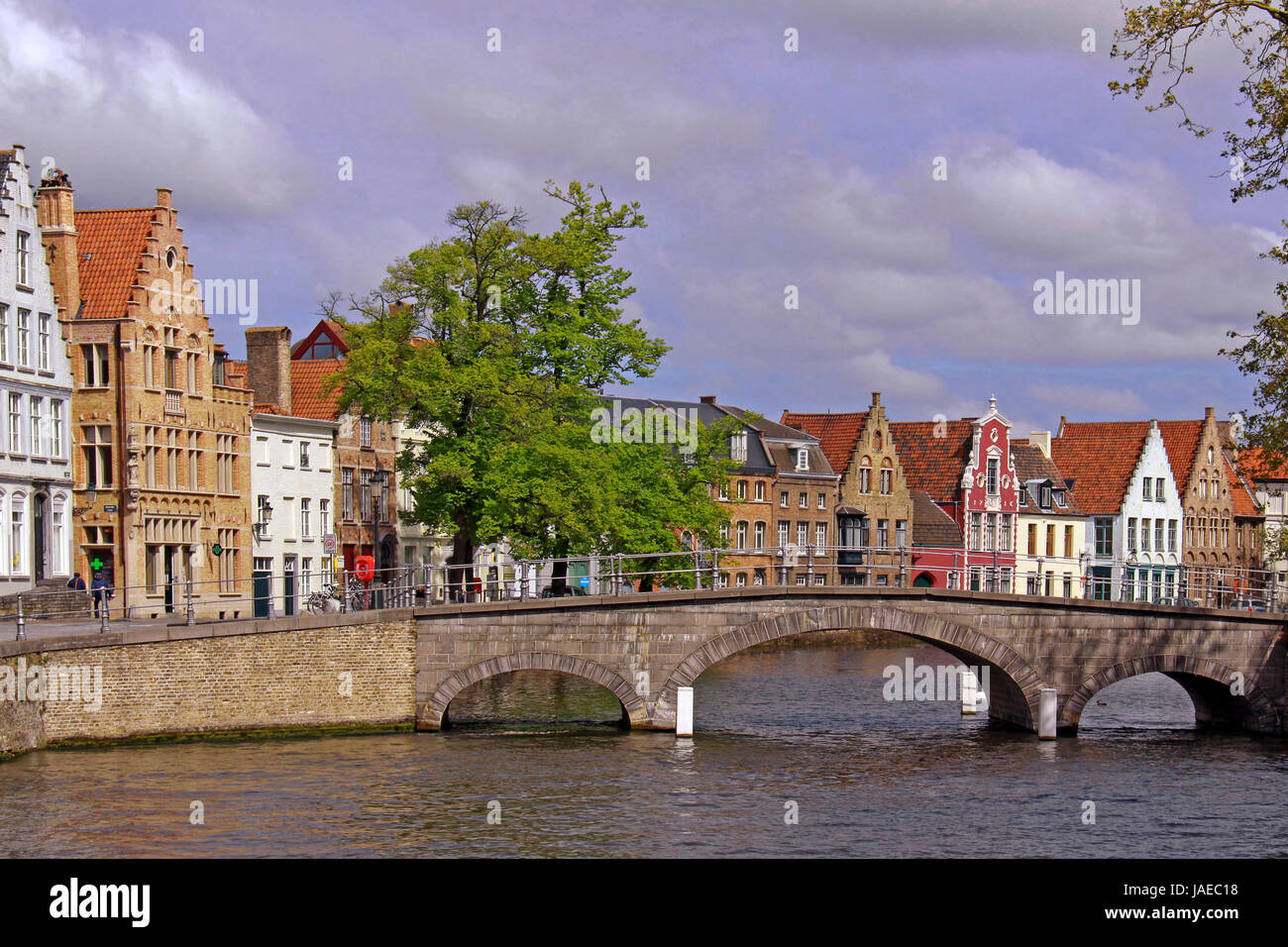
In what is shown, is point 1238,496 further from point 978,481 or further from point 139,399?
point 139,399

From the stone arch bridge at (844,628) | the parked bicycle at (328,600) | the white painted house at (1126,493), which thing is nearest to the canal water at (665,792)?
the stone arch bridge at (844,628)

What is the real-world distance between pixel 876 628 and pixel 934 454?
185 feet

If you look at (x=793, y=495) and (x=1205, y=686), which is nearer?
(x=1205, y=686)

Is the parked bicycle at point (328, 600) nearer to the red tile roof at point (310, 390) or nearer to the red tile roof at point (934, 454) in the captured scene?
the red tile roof at point (310, 390)

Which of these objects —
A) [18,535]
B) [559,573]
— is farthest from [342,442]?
[18,535]

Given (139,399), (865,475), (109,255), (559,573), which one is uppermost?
(109,255)

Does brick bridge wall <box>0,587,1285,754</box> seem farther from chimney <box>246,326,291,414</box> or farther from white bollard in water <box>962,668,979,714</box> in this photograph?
chimney <box>246,326,291,414</box>

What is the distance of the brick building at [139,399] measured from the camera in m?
54.4

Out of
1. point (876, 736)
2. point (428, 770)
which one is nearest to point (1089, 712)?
point (876, 736)

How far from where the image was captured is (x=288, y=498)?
216 ft

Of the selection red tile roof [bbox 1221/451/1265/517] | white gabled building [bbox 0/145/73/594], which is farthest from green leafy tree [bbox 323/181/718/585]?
red tile roof [bbox 1221/451/1265/517]

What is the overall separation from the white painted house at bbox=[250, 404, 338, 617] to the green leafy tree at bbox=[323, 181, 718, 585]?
1257 cm

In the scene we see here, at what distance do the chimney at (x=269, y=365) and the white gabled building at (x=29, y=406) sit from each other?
13.1 m
